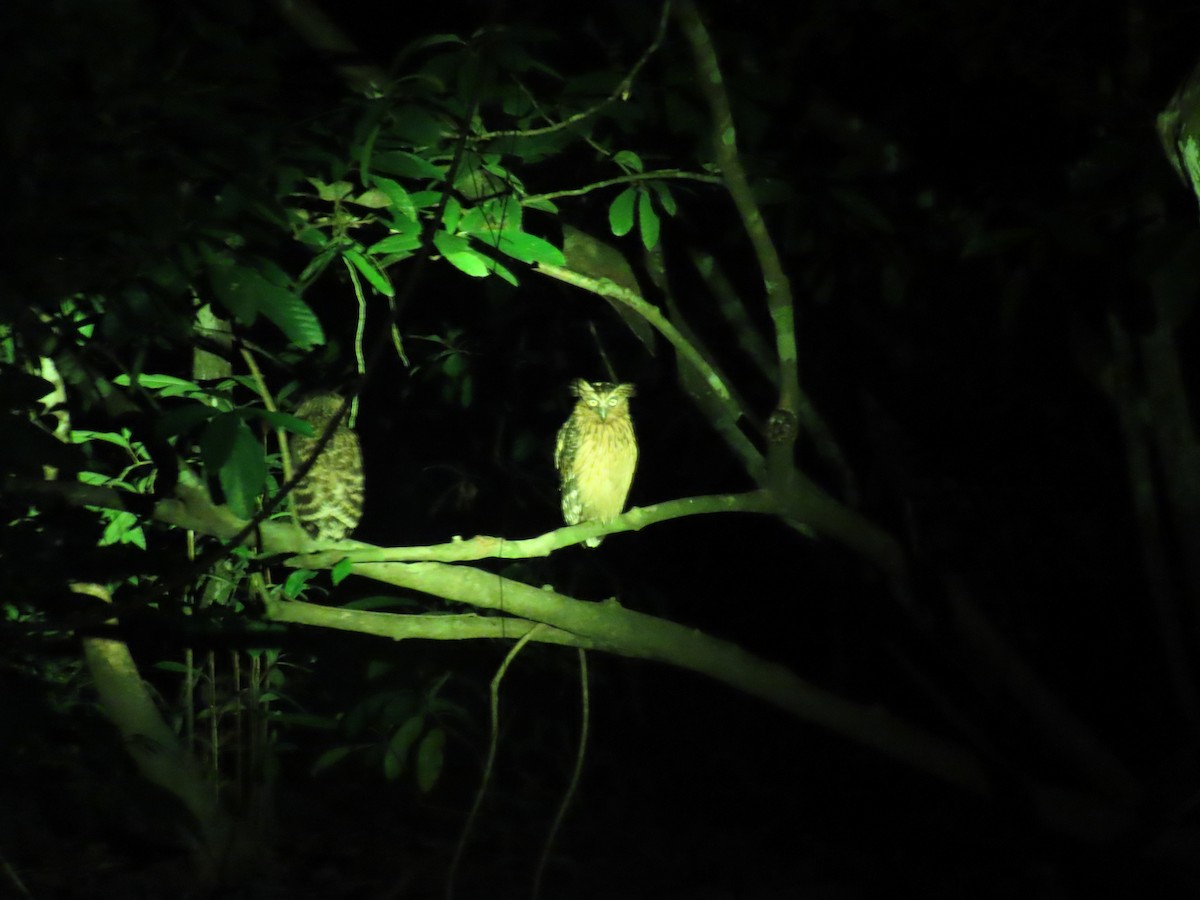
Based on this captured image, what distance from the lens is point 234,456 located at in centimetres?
220

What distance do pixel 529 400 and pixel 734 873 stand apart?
1.98m

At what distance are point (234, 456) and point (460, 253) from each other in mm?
555

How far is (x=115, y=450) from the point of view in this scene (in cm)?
361

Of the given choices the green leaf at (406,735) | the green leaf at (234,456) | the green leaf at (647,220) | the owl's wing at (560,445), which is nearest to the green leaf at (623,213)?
the green leaf at (647,220)

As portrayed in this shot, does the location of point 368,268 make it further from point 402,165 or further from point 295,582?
point 295,582

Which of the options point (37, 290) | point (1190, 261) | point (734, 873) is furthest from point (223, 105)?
point (734, 873)

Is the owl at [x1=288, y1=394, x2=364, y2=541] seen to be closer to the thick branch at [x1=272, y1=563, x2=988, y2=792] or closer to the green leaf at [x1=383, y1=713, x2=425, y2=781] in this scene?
the green leaf at [x1=383, y1=713, x2=425, y2=781]

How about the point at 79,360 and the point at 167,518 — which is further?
the point at 167,518

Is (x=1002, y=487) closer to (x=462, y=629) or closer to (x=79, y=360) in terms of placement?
(x=462, y=629)

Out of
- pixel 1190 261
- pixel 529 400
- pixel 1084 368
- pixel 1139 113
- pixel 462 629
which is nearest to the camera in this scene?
pixel 1190 261

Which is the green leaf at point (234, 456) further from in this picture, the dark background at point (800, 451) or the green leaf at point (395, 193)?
the green leaf at point (395, 193)

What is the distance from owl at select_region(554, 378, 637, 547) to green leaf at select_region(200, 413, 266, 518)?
2109 mm

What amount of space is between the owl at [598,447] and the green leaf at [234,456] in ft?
6.92

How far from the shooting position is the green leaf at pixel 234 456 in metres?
2.19
